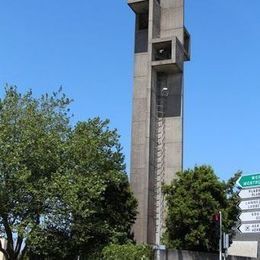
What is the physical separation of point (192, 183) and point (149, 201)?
7.99m

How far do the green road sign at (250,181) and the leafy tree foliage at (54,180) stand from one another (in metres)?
12.8

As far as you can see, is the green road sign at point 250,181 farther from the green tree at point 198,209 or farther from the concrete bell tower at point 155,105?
the concrete bell tower at point 155,105

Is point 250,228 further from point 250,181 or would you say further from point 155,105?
point 155,105

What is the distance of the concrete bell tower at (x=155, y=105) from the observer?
43.4 metres

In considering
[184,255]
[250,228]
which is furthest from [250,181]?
[184,255]

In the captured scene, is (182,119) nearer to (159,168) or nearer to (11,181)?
(159,168)

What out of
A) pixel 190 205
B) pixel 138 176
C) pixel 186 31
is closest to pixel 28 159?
pixel 190 205

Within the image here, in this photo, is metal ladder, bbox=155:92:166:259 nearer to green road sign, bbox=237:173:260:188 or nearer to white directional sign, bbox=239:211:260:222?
green road sign, bbox=237:173:260:188

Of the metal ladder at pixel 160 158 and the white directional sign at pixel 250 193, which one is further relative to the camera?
the metal ladder at pixel 160 158

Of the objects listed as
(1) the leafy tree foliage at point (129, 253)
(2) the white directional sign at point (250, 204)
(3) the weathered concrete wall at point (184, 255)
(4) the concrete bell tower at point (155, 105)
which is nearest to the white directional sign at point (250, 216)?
(2) the white directional sign at point (250, 204)

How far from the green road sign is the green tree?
12.4 metres

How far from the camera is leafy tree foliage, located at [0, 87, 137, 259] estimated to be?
32.4 metres

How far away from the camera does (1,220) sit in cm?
3362

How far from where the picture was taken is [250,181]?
21.5 meters
